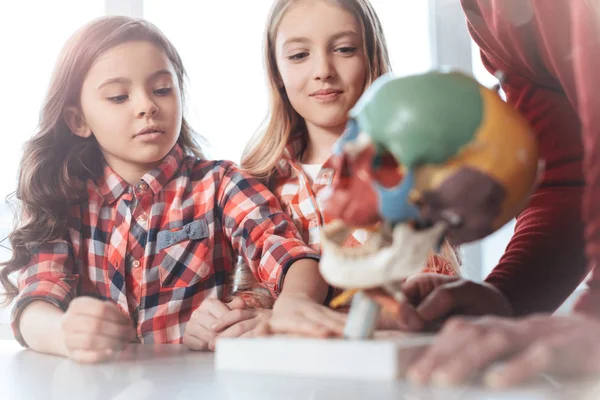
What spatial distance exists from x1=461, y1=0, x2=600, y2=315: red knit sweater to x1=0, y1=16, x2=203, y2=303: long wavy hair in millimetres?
615

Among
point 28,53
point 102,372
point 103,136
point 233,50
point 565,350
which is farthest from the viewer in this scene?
point 233,50

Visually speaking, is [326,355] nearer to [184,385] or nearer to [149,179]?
[184,385]

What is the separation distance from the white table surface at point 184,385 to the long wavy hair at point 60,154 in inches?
13.6

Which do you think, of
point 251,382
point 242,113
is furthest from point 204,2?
point 251,382

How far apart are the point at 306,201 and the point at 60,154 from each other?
468 millimetres

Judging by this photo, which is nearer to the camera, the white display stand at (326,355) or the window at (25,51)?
the white display stand at (326,355)

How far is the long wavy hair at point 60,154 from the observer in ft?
3.57

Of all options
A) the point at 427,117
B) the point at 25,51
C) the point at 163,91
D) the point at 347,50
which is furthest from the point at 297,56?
the point at 25,51

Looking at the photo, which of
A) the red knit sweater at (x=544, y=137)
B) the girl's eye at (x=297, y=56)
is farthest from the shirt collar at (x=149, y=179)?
the red knit sweater at (x=544, y=137)

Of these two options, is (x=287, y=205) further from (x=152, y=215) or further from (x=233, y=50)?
(x=233, y=50)

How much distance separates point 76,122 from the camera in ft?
3.86

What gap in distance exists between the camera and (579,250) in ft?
2.34

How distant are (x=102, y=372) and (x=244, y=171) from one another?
1.94 feet

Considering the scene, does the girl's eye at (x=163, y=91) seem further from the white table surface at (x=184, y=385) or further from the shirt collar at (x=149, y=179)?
the white table surface at (x=184, y=385)
